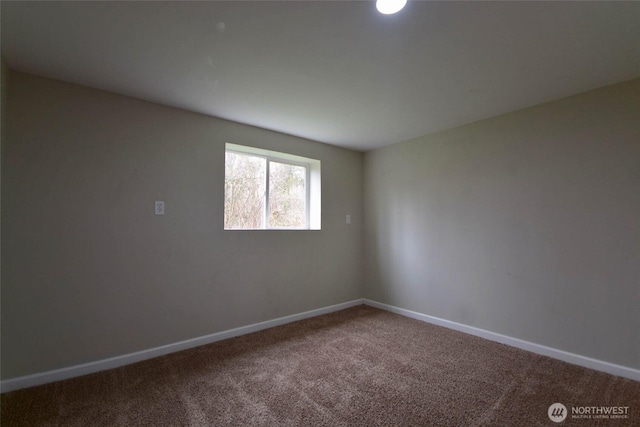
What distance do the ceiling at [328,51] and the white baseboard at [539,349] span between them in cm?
216

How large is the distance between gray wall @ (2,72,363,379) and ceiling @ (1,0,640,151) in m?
0.26

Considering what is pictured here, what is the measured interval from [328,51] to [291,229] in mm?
2075

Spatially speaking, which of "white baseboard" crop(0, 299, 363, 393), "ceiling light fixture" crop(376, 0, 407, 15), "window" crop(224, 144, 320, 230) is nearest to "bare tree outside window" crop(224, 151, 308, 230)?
"window" crop(224, 144, 320, 230)

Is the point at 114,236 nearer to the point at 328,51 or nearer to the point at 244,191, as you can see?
the point at 244,191

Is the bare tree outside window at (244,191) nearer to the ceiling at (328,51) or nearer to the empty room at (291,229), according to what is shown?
the empty room at (291,229)

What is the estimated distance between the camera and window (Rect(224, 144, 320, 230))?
3.11 m

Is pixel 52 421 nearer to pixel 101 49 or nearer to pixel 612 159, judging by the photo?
pixel 101 49

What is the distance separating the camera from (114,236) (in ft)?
7.58

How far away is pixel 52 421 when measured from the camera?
65.1 inches

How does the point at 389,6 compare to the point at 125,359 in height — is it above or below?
above

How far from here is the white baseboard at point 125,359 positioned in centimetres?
197

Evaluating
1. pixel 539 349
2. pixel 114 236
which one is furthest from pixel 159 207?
pixel 539 349

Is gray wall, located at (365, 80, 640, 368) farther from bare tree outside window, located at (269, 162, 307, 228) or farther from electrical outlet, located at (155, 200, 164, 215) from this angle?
electrical outlet, located at (155, 200, 164, 215)

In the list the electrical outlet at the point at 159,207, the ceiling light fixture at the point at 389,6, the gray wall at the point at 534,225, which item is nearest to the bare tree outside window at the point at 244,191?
the electrical outlet at the point at 159,207
